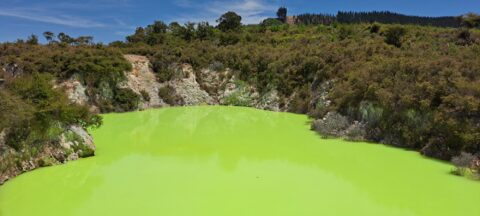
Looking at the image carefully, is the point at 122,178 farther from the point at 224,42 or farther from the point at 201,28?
the point at 201,28

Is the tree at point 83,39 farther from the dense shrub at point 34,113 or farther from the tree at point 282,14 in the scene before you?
the tree at point 282,14

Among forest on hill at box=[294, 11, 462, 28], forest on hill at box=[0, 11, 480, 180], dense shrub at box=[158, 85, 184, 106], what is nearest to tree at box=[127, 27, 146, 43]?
forest on hill at box=[0, 11, 480, 180]

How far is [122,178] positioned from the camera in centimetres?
1098

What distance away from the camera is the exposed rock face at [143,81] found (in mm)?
30016

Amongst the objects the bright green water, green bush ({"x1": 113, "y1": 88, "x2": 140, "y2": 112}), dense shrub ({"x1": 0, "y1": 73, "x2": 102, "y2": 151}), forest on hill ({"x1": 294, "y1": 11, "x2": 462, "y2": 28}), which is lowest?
the bright green water

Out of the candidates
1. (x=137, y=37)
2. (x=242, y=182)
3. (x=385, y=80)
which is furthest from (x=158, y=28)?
(x=242, y=182)

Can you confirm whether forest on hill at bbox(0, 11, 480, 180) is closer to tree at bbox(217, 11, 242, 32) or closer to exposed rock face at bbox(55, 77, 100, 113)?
exposed rock face at bbox(55, 77, 100, 113)

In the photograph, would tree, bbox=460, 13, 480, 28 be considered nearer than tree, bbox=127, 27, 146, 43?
Yes

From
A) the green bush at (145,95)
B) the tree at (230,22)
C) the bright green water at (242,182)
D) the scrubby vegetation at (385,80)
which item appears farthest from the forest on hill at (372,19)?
the bright green water at (242,182)

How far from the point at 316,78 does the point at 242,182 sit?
17.4 metres

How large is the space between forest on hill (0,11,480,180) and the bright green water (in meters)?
1.15

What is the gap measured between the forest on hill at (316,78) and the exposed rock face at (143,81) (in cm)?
59

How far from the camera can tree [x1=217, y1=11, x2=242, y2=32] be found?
178 feet

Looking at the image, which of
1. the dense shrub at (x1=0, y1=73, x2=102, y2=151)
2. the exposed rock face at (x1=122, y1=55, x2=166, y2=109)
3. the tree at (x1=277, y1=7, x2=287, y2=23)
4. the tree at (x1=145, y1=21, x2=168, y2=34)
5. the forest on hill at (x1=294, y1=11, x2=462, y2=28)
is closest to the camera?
the dense shrub at (x1=0, y1=73, x2=102, y2=151)
